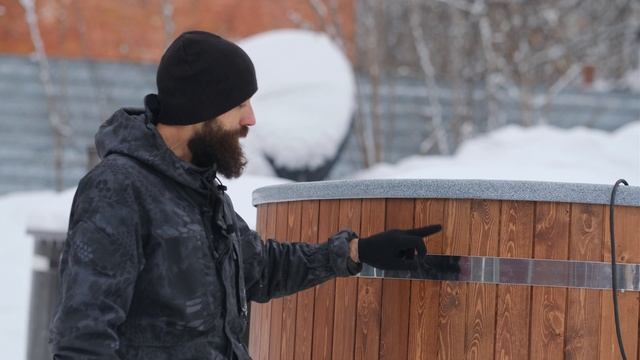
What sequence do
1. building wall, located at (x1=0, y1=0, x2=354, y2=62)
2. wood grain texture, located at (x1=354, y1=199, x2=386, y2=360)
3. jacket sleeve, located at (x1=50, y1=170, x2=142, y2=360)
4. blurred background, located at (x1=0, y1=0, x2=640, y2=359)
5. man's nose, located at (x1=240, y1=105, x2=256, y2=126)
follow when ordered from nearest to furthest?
jacket sleeve, located at (x1=50, y1=170, x2=142, y2=360), man's nose, located at (x1=240, y1=105, x2=256, y2=126), wood grain texture, located at (x1=354, y1=199, x2=386, y2=360), blurred background, located at (x1=0, y1=0, x2=640, y2=359), building wall, located at (x1=0, y1=0, x2=354, y2=62)

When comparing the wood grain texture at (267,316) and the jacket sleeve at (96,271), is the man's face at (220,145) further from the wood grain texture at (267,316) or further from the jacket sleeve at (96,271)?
the wood grain texture at (267,316)

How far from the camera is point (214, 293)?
8.36 feet

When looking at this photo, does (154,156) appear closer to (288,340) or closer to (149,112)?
(149,112)

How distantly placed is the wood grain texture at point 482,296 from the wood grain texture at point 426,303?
0.32 ft

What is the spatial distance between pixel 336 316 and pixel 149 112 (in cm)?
111

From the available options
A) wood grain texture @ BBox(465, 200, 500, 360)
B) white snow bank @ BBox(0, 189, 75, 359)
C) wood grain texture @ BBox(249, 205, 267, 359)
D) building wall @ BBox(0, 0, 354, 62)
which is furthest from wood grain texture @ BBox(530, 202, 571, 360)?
building wall @ BBox(0, 0, 354, 62)

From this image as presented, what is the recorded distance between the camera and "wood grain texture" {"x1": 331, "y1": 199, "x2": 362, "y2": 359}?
3.35 metres

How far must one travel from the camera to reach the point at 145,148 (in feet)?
8.25

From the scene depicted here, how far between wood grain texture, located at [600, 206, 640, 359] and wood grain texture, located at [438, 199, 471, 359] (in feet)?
1.29

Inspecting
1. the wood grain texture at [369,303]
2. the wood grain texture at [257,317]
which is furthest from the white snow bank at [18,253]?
the wood grain texture at [369,303]

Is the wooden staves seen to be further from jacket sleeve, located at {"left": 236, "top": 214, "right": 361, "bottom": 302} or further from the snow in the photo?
the snow

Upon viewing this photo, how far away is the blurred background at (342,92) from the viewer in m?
7.07

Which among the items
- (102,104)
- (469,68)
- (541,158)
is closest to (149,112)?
(541,158)

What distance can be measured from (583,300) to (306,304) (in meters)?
0.92
